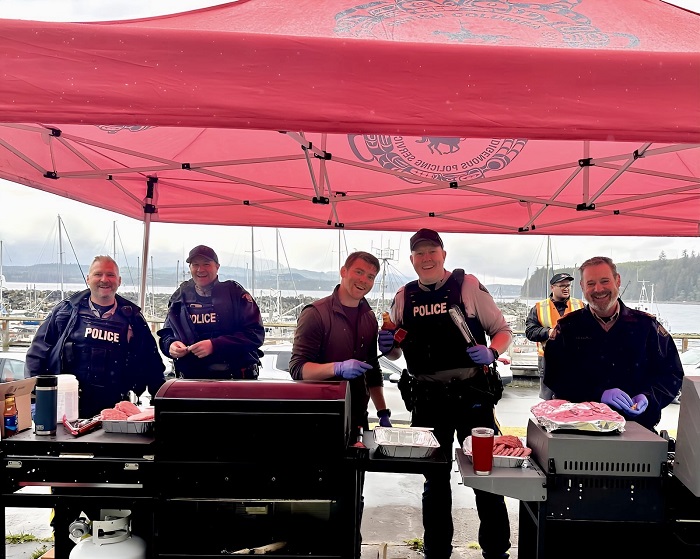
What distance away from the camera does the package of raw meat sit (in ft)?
6.33

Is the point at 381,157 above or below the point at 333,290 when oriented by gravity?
above

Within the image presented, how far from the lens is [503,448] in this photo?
6.83 ft

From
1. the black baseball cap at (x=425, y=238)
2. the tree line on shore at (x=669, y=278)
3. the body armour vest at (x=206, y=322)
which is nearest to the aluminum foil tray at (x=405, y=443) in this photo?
the black baseball cap at (x=425, y=238)

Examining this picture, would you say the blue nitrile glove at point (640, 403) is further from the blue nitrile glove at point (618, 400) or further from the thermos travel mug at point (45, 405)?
the thermos travel mug at point (45, 405)

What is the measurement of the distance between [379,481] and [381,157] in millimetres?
2630

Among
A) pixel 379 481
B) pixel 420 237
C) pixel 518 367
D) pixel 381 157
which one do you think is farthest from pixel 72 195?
pixel 518 367

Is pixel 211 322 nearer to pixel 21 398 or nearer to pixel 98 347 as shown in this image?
pixel 98 347

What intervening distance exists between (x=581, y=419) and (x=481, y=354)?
70 centimetres

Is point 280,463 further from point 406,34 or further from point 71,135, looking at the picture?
point 71,135

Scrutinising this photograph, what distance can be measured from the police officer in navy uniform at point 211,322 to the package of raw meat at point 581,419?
2184 millimetres

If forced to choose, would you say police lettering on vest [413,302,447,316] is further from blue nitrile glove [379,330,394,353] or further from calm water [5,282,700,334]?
calm water [5,282,700,334]

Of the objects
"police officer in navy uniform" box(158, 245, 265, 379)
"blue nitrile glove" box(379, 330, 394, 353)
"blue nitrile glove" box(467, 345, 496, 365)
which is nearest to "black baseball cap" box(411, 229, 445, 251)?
"blue nitrile glove" box(379, 330, 394, 353)

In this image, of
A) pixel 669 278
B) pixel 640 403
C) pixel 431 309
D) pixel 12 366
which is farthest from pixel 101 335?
pixel 669 278

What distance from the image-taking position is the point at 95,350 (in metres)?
2.96
